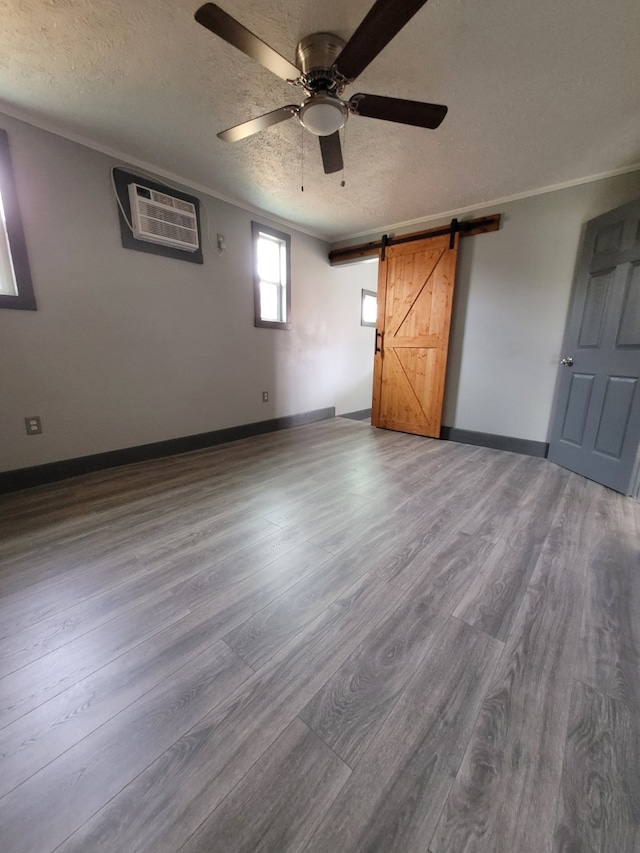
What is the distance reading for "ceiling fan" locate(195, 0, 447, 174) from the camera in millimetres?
1259

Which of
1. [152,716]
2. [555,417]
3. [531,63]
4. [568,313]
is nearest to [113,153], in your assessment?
[531,63]

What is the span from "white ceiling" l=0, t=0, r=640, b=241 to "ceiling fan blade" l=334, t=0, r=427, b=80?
0.22m

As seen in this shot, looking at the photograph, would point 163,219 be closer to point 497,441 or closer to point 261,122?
point 261,122

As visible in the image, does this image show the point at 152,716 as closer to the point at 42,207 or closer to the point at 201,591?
the point at 201,591

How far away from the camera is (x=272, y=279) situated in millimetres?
4035

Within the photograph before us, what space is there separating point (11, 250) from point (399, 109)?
2.62 meters

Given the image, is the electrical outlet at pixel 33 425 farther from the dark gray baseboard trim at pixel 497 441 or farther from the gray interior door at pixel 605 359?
the gray interior door at pixel 605 359

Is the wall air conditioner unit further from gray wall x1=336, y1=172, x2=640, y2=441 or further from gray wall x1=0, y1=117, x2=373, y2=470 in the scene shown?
gray wall x1=336, y1=172, x2=640, y2=441

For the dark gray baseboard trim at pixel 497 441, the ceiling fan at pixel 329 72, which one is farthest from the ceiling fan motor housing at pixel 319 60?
the dark gray baseboard trim at pixel 497 441

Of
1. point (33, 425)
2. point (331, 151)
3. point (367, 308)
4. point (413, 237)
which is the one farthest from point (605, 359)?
point (33, 425)

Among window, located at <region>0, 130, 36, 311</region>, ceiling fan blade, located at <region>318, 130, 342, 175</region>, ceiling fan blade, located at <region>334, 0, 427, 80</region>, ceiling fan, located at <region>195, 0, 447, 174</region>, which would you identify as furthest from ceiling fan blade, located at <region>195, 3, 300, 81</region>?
window, located at <region>0, 130, 36, 311</region>

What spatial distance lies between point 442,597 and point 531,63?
2713 millimetres

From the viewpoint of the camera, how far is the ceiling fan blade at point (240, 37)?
120 centimetres

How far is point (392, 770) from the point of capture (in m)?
0.84
